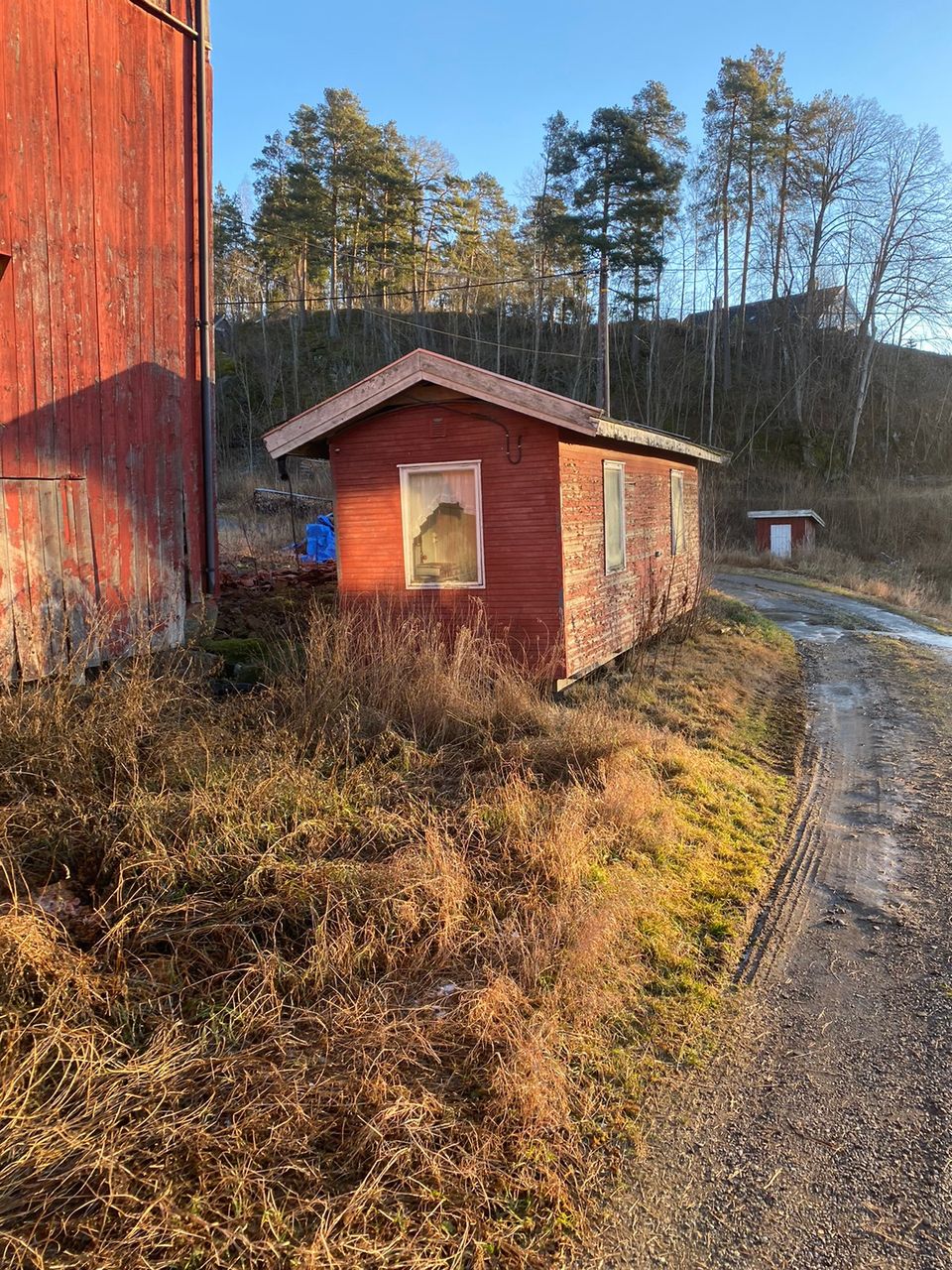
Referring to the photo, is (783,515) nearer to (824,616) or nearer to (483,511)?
(824,616)

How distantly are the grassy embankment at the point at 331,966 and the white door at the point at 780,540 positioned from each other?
26466mm

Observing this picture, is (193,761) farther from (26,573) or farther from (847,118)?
(847,118)

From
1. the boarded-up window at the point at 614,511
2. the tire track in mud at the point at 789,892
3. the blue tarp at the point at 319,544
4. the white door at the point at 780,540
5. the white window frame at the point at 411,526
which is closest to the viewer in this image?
the tire track in mud at the point at 789,892

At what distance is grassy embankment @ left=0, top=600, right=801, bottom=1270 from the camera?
2.30 metres

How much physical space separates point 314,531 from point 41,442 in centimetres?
1053

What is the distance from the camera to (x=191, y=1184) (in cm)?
227

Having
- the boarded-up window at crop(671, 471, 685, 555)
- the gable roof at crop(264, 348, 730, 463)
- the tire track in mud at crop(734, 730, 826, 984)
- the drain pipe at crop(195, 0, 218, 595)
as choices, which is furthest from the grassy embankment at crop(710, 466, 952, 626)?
the drain pipe at crop(195, 0, 218, 595)

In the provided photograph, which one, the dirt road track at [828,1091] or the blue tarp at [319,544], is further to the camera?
the blue tarp at [319,544]

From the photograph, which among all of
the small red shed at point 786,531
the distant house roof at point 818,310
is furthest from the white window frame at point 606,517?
the distant house roof at point 818,310

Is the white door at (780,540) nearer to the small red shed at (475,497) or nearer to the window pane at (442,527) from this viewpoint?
the small red shed at (475,497)

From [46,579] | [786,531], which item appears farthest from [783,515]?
[46,579]

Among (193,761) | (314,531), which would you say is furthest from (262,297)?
(193,761)

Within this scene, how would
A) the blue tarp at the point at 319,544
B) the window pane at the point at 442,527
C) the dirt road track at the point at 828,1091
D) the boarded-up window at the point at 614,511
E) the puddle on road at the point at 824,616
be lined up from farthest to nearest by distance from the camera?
the blue tarp at the point at 319,544 < the puddle on road at the point at 824,616 < the boarded-up window at the point at 614,511 < the window pane at the point at 442,527 < the dirt road track at the point at 828,1091

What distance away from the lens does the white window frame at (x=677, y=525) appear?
1340 centimetres
